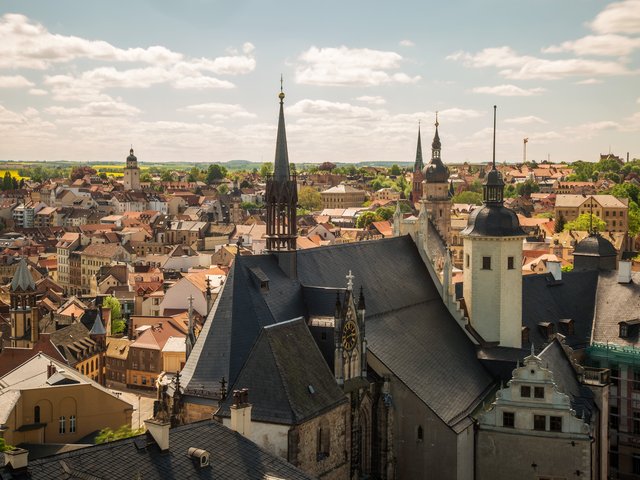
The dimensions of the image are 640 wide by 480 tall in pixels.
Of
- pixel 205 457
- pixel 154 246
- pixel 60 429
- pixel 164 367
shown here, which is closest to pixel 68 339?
pixel 164 367

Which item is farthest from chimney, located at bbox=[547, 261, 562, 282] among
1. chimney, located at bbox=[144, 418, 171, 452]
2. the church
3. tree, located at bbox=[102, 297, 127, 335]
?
tree, located at bbox=[102, 297, 127, 335]

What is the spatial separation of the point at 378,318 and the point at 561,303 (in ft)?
69.2

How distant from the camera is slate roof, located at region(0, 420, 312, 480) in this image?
88.7 ft

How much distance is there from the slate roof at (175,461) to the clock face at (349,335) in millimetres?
10305

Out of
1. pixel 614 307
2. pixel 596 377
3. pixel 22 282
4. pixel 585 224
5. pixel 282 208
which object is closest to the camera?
pixel 282 208

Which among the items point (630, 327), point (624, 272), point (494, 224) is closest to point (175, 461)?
point (494, 224)

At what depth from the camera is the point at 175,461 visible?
29.3 metres

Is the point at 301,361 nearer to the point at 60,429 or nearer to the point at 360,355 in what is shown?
the point at 360,355

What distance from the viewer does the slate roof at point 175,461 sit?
88.7ft

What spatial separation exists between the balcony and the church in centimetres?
119

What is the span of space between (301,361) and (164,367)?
4745cm

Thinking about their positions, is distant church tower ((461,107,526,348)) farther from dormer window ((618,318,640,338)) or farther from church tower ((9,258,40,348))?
church tower ((9,258,40,348))

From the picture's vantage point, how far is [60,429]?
59.1 meters

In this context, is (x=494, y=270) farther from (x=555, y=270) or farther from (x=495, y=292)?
(x=555, y=270)
